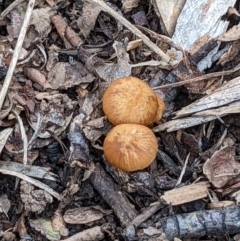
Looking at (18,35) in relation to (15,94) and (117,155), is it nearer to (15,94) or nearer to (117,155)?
(15,94)

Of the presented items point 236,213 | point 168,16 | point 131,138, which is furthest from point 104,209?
point 168,16

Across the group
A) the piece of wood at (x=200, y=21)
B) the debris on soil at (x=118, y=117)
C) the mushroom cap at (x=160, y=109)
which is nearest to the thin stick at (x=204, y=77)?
the debris on soil at (x=118, y=117)

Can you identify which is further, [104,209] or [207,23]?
[207,23]

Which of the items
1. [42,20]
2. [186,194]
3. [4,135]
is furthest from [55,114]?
[186,194]

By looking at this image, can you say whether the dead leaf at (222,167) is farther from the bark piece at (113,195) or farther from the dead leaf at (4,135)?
the dead leaf at (4,135)

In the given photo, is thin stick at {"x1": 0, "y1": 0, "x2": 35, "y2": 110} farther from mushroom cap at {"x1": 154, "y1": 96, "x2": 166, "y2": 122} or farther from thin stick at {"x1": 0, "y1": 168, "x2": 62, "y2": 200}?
mushroom cap at {"x1": 154, "y1": 96, "x2": 166, "y2": 122}

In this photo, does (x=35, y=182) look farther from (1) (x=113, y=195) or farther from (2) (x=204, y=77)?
(2) (x=204, y=77)

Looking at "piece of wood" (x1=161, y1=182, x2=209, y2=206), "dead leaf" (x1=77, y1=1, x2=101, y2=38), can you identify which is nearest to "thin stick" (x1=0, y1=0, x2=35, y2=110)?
"dead leaf" (x1=77, y1=1, x2=101, y2=38)
